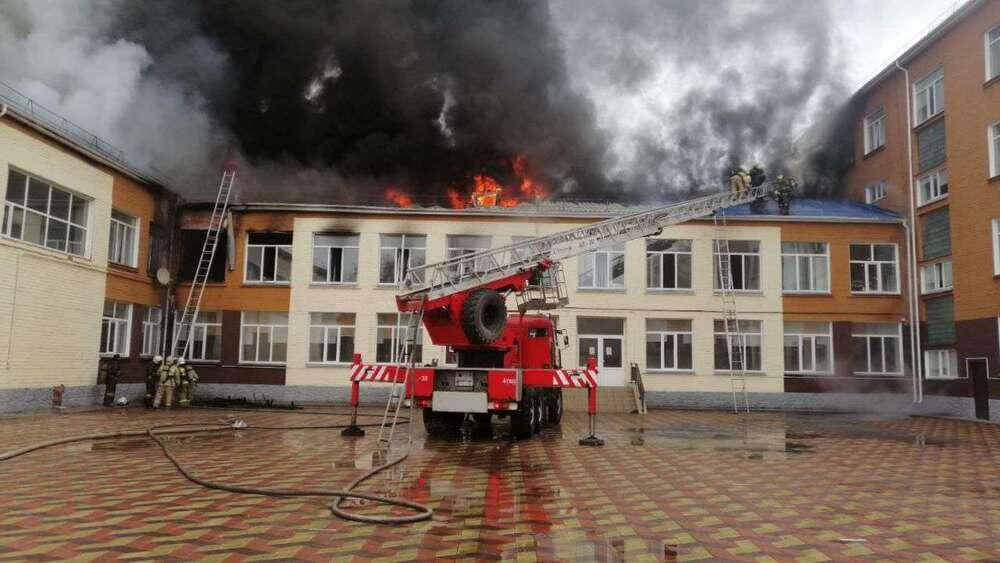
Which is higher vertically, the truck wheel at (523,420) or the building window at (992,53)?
the building window at (992,53)

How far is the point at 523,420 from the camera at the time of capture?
1312cm

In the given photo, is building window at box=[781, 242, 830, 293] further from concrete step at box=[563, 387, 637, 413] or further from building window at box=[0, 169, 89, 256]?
building window at box=[0, 169, 89, 256]

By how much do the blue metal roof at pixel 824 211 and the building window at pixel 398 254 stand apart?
11.4 meters

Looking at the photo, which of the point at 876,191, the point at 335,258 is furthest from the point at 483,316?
the point at 876,191

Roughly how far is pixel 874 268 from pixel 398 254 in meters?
17.5

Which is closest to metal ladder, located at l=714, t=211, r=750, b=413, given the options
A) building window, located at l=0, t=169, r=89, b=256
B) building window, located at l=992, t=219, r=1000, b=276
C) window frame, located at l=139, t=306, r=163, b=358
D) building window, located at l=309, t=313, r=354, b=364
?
building window, located at l=992, t=219, r=1000, b=276

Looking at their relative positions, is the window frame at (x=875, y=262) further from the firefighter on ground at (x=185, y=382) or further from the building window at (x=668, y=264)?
the firefighter on ground at (x=185, y=382)

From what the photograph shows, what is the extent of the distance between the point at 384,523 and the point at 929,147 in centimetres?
2450

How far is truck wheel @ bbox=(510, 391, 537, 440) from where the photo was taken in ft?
42.9

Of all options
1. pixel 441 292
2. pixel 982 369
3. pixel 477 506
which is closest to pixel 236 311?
pixel 441 292

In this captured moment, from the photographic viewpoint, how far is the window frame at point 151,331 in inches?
901

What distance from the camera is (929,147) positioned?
912 inches

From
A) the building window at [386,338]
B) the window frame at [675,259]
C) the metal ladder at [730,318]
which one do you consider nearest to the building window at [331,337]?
the building window at [386,338]

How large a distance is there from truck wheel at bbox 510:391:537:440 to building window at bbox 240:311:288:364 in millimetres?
13297
